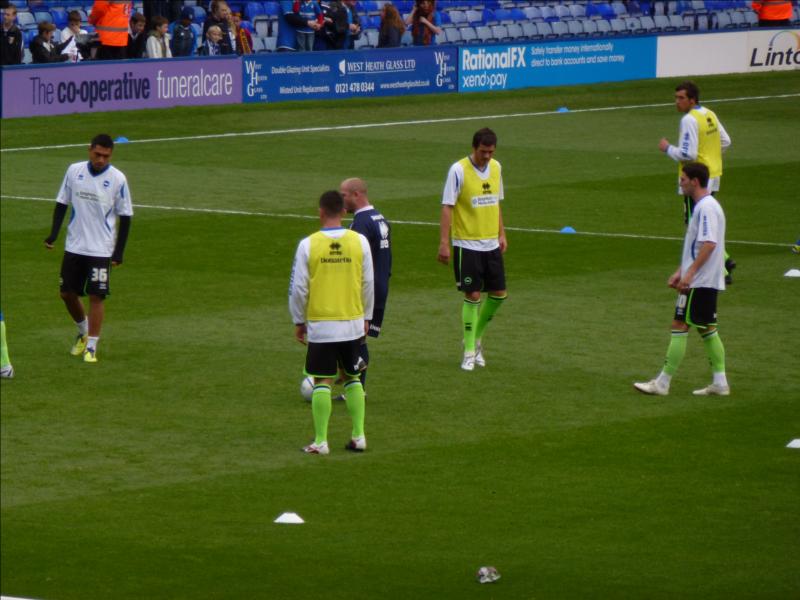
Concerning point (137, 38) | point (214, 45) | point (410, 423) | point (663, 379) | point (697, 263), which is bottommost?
point (410, 423)

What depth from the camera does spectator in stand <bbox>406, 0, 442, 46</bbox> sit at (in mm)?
39969

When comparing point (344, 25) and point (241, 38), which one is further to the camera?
point (344, 25)

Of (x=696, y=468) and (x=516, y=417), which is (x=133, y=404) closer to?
(x=516, y=417)

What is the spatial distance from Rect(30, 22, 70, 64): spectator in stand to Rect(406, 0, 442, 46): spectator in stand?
10.2 meters

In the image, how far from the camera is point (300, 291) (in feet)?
39.2

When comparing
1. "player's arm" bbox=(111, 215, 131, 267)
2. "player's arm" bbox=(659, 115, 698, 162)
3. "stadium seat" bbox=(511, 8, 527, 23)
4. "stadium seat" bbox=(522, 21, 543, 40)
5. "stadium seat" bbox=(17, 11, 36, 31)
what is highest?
"player's arm" bbox=(659, 115, 698, 162)

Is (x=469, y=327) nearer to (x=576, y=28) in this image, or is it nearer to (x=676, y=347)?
(x=676, y=347)

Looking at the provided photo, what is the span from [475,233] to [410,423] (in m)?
2.62

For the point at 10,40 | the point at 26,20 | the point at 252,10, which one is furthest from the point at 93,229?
the point at 252,10

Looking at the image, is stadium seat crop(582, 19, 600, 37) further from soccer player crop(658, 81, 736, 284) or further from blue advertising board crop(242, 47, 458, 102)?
soccer player crop(658, 81, 736, 284)

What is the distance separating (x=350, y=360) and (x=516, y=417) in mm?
1884

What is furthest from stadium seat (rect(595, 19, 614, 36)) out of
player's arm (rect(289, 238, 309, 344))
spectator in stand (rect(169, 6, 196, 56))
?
player's arm (rect(289, 238, 309, 344))

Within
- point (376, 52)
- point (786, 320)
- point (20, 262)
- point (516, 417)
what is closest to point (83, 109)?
point (376, 52)

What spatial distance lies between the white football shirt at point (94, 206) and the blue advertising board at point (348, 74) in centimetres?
2104
